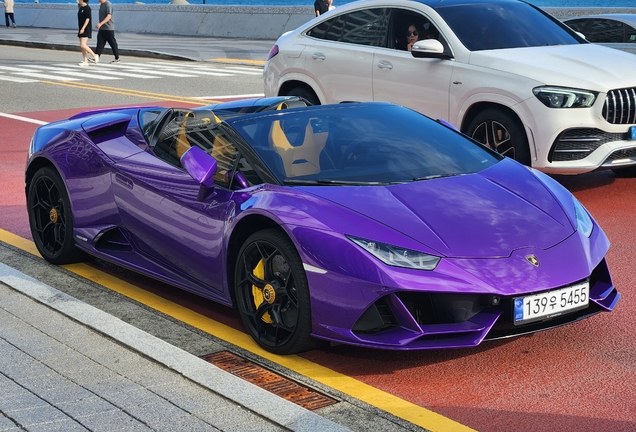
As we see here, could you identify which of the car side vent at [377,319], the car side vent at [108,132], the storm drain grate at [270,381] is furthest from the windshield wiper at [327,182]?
the car side vent at [108,132]

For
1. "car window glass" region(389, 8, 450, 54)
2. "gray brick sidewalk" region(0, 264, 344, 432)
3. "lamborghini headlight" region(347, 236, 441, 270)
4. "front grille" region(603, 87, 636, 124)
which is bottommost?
"gray brick sidewalk" region(0, 264, 344, 432)

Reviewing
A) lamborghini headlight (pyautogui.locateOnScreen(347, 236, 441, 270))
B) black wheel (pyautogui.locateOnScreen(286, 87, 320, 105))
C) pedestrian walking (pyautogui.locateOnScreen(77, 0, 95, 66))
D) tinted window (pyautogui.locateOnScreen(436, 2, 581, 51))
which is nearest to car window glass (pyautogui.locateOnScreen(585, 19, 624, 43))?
tinted window (pyautogui.locateOnScreen(436, 2, 581, 51))

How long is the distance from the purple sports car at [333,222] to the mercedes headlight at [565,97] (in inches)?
108

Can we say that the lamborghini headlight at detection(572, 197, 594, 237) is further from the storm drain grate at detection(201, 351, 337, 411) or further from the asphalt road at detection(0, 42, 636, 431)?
the storm drain grate at detection(201, 351, 337, 411)

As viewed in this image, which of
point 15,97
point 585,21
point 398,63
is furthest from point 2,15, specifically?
point 398,63

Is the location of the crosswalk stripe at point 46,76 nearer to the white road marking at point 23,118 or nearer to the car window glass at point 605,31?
the white road marking at point 23,118

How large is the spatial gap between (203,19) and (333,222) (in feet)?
109

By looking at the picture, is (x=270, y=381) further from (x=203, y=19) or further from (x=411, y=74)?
(x=203, y=19)

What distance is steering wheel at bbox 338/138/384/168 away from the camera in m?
5.80

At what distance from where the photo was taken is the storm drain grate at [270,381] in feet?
15.3

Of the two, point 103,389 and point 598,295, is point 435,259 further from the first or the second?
point 103,389

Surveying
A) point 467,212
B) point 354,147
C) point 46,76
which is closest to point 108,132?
point 354,147

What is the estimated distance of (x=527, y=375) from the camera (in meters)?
4.93

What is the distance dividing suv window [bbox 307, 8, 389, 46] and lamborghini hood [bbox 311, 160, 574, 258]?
5.42m
